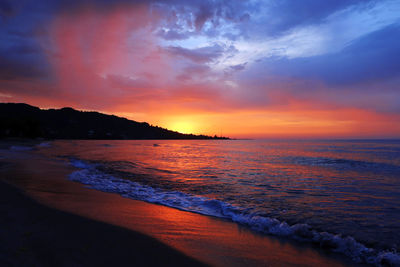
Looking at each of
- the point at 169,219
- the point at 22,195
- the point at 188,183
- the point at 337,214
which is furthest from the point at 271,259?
the point at 188,183

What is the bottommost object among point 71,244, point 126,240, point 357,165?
point 357,165

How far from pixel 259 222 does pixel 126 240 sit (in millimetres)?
3890

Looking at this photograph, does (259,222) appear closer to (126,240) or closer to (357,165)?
(126,240)

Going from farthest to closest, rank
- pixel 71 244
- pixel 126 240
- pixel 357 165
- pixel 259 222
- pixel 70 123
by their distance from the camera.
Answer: pixel 70 123 < pixel 357 165 < pixel 259 222 < pixel 126 240 < pixel 71 244

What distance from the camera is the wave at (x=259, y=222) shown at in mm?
4923

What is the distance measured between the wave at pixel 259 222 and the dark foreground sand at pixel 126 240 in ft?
1.51

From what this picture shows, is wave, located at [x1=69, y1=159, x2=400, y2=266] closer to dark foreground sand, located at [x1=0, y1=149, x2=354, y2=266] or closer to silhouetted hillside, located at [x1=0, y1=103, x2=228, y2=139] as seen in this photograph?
dark foreground sand, located at [x1=0, y1=149, x2=354, y2=266]

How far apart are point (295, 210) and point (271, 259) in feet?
13.1

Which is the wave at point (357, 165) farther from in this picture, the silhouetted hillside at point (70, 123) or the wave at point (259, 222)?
the silhouetted hillside at point (70, 123)

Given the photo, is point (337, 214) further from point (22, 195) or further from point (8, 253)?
point (22, 195)

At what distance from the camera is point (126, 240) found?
188 inches

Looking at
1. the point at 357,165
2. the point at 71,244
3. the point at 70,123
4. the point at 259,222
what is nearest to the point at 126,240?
the point at 71,244

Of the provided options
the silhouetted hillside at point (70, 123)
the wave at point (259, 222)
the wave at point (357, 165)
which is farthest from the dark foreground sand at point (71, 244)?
the silhouetted hillside at point (70, 123)

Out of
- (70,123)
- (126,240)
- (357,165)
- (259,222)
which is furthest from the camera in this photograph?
(70,123)
